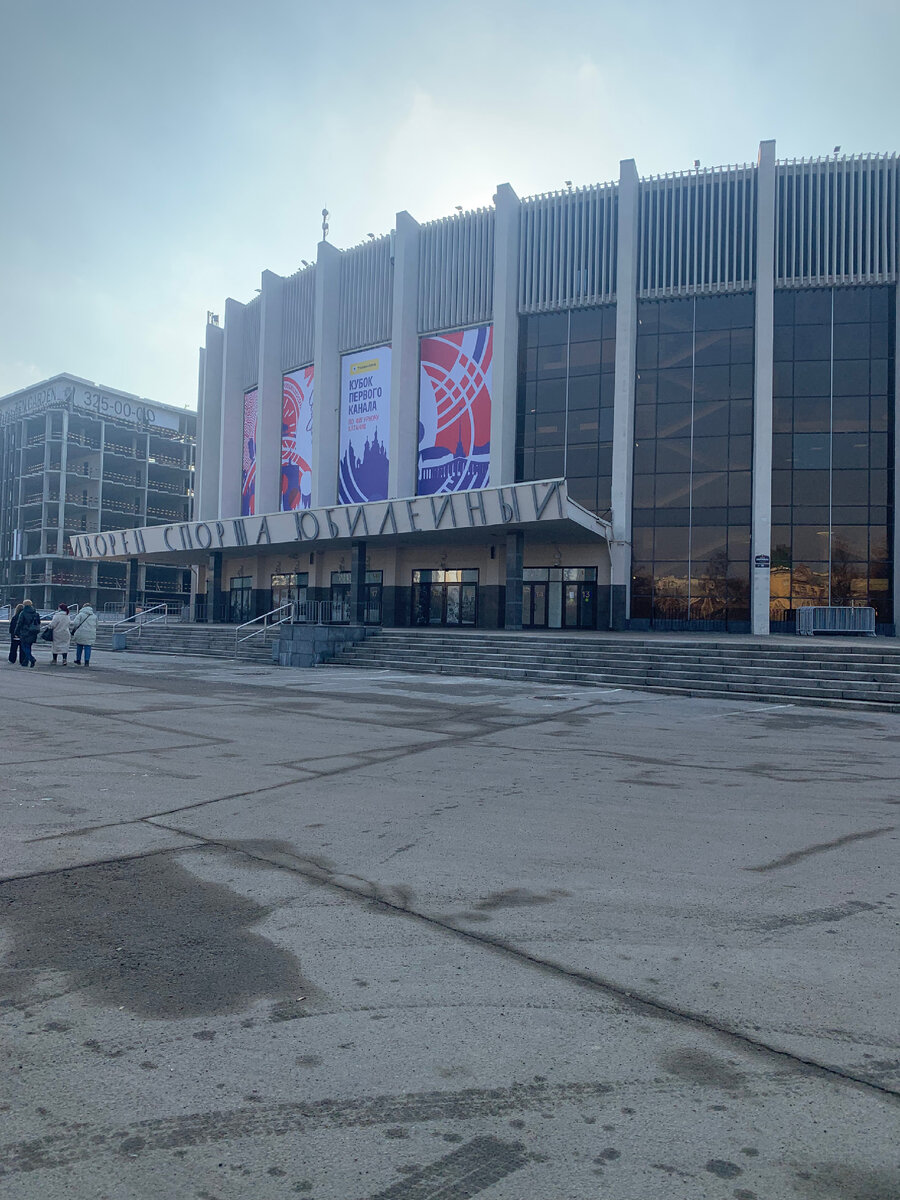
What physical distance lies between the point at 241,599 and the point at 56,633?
22.5 meters

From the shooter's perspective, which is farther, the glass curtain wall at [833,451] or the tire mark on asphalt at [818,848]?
the glass curtain wall at [833,451]

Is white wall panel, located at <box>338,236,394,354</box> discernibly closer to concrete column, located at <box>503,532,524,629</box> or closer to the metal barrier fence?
concrete column, located at <box>503,532,524,629</box>

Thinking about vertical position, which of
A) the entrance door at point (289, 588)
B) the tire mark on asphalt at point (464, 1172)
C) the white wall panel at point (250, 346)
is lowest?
the tire mark on asphalt at point (464, 1172)

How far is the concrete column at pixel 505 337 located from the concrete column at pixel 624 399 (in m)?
4.55

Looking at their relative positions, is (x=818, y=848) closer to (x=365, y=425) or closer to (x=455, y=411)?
(x=455, y=411)

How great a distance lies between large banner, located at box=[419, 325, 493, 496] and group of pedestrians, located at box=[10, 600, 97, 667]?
1794cm

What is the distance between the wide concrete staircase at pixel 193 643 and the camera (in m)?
28.6

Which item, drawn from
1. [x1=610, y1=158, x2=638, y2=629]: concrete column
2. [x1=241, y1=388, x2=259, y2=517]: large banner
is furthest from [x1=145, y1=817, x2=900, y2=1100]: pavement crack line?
[x1=241, y1=388, x2=259, y2=517]: large banner

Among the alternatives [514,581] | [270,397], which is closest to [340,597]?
Result: [270,397]

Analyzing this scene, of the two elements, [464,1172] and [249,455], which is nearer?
[464,1172]

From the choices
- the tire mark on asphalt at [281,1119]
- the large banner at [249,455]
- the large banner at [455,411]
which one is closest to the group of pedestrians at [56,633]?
the large banner at [455,411]

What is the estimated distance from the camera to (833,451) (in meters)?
31.7

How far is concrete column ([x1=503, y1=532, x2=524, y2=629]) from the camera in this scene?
29500 millimetres

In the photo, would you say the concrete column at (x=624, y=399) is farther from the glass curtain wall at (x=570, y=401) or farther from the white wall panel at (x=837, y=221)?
the white wall panel at (x=837, y=221)
